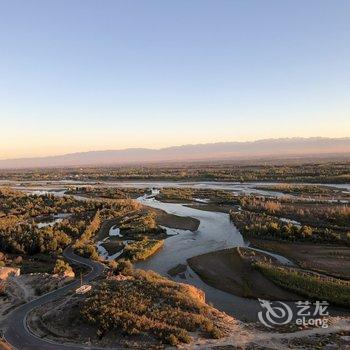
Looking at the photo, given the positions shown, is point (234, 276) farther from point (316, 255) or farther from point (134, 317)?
point (134, 317)

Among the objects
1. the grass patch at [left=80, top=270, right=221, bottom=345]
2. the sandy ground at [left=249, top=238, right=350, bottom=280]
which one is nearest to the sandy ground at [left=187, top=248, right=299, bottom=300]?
the sandy ground at [left=249, top=238, right=350, bottom=280]

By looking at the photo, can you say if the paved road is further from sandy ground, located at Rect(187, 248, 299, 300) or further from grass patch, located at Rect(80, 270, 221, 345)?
A: sandy ground, located at Rect(187, 248, 299, 300)

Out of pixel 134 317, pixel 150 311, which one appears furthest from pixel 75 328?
pixel 150 311

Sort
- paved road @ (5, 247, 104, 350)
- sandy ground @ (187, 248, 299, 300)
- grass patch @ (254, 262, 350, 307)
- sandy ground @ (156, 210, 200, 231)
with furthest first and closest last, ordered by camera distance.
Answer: sandy ground @ (156, 210, 200, 231) → sandy ground @ (187, 248, 299, 300) → grass patch @ (254, 262, 350, 307) → paved road @ (5, 247, 104, 350)

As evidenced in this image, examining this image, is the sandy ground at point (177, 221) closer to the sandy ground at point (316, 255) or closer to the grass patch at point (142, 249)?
the grass patch at point (142, 249)

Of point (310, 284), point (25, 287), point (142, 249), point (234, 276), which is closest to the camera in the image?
point (310, 284)

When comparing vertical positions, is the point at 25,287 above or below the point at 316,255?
above
